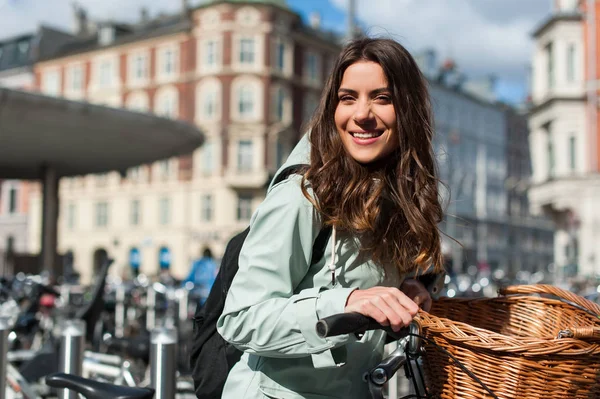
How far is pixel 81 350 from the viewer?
393cm

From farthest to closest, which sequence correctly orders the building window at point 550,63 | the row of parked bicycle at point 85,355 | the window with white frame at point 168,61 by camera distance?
the window with white frame at point 168,61 < the building window at point 550,63 < the row of parked bicycle at point 85,355

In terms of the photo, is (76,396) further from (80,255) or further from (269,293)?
(80,255)

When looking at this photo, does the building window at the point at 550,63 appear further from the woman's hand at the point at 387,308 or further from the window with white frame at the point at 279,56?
the woman's hand at the point at 387,308

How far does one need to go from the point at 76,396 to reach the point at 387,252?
2.07 m

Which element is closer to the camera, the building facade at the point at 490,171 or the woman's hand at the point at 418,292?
the woman's hand at the point at 418,292

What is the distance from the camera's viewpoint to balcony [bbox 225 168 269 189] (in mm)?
45750

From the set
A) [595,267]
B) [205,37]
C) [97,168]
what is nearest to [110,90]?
[205,37]

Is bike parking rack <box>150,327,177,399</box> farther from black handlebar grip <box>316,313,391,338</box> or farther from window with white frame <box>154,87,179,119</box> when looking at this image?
window with white frame <box>154,87,179,119</box>

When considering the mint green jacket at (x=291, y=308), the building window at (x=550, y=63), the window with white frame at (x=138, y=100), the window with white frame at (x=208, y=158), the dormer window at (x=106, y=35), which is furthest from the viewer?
the dormer window at (x=106, y=35)

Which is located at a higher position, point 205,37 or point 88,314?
point 205,37

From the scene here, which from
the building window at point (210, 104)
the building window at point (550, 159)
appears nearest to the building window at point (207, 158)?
the building window at point (210, 104)

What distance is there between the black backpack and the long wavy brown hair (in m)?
0.30

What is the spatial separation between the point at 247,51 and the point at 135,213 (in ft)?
43.9

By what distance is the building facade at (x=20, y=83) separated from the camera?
187 feet
